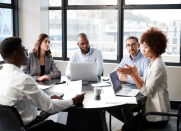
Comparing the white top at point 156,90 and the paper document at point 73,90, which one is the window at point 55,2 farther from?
the white top at point 156,90

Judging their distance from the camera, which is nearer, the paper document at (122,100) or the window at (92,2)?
the paper document at (122,100)

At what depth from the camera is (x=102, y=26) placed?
4715mm

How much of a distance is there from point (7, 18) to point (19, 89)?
329cm

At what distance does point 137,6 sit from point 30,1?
200cm

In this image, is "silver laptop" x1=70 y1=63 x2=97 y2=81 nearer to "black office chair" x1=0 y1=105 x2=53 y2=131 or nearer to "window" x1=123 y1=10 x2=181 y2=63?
"black office chair" x1=0 y1=105 x2=53 y2=131

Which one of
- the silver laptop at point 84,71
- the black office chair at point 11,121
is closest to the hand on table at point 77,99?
the black office chair at point 11,121

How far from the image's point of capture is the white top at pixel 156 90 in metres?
2.17

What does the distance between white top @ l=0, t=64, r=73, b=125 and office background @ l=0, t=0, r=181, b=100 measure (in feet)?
9.42

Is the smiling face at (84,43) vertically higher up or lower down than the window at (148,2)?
lower down

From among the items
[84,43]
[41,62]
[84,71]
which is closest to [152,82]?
[84,71]

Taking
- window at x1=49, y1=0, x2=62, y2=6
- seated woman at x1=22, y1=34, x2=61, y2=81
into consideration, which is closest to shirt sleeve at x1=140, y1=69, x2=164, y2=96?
seated woman at x1=22, y1=34, x2=61, y2=81

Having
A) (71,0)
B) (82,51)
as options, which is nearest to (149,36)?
(82,51)

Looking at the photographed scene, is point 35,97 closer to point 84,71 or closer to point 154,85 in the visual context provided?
point 154,85

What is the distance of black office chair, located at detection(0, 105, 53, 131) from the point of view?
5.10 ft
